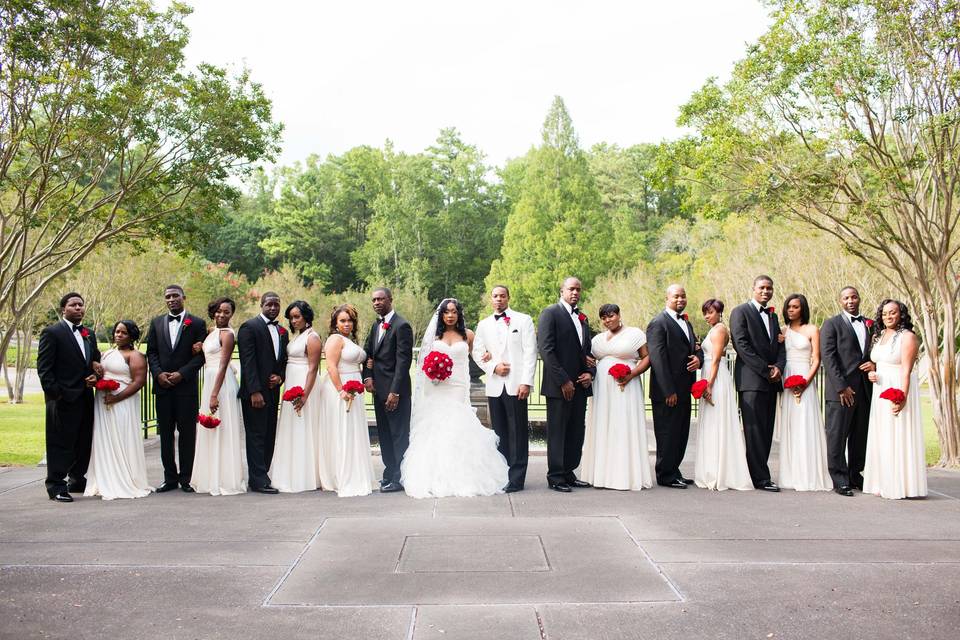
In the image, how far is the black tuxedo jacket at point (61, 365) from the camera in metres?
8.76

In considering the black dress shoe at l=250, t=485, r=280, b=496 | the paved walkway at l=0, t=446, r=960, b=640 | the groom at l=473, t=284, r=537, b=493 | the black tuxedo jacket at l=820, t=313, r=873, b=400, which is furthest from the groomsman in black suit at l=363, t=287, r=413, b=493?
Answer: the black tuxedo jacket at l=820, t=313, r=873, b=400

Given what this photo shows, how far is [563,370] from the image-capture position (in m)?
9.20

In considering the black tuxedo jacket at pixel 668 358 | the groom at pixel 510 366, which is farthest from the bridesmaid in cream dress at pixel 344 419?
the black tuxedo jacket at pixel 668 358

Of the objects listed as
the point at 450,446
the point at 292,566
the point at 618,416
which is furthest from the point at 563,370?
the point at 292,566

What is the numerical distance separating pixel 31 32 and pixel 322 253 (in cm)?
5175

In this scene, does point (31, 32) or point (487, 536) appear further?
point (31, 32)

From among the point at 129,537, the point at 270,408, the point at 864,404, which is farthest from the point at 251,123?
the point at 864,404

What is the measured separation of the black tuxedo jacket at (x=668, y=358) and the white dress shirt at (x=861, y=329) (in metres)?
1.71

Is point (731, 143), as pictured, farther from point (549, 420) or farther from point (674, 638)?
point (674, 638)

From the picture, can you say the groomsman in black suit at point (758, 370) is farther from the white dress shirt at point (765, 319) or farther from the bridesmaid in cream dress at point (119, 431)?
the bridesmaid in cream dress at point (119, 431)

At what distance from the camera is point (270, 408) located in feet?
30.9

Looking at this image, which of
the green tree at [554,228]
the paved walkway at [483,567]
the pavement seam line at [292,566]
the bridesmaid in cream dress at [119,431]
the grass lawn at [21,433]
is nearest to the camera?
the paved walkway at [483,567]

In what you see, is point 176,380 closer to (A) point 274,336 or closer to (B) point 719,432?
(A) point 274,336

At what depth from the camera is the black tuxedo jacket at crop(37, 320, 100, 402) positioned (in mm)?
8758
